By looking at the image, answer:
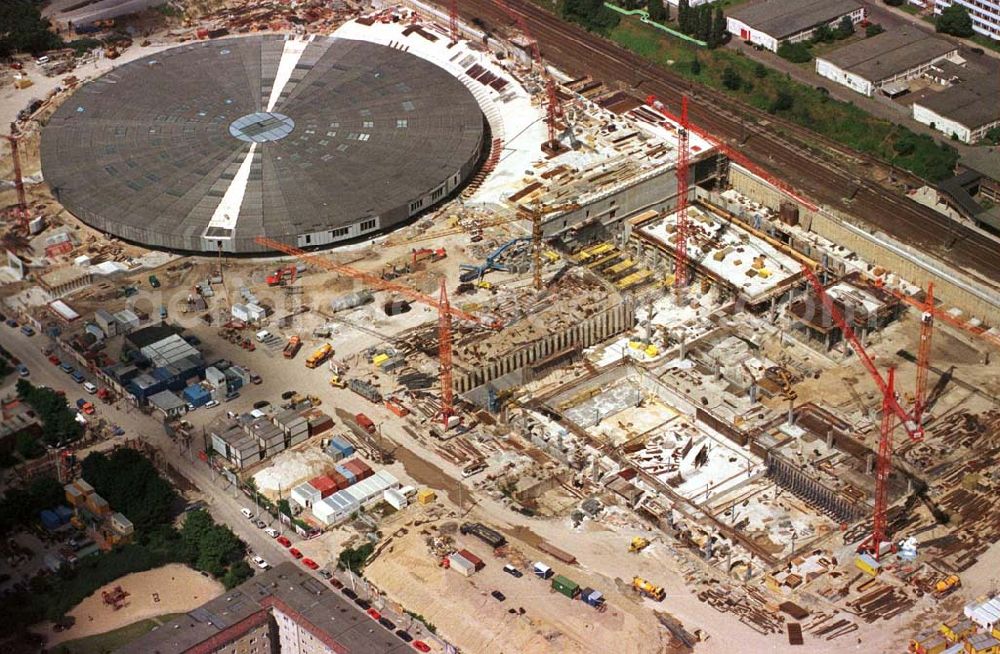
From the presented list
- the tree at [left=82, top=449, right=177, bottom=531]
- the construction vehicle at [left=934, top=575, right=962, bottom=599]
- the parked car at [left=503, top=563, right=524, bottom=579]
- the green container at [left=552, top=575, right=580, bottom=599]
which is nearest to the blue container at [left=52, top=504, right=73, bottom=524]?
the tree at [left=82, top=449, right=177, bottom=531]

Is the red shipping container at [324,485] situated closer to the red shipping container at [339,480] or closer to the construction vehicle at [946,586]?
the red shipping container at [339,480]

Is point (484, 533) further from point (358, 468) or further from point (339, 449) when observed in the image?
point (339, 449)

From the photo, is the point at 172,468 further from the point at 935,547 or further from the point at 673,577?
the point at 935,547

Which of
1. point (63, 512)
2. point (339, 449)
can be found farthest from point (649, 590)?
point (63, 512)

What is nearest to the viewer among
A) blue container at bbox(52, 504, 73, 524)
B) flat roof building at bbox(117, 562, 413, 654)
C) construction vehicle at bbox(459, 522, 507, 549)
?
flat roof building at bbox(117, 562, 413, 654)

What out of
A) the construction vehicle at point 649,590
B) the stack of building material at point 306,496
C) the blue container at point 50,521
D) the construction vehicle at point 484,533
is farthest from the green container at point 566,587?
the blue container at point 50,521

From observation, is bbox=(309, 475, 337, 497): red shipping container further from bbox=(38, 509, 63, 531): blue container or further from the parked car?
bbox=(38, 509, 63, 531): blue container

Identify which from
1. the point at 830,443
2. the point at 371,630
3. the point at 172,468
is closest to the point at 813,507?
the point at 830,443
